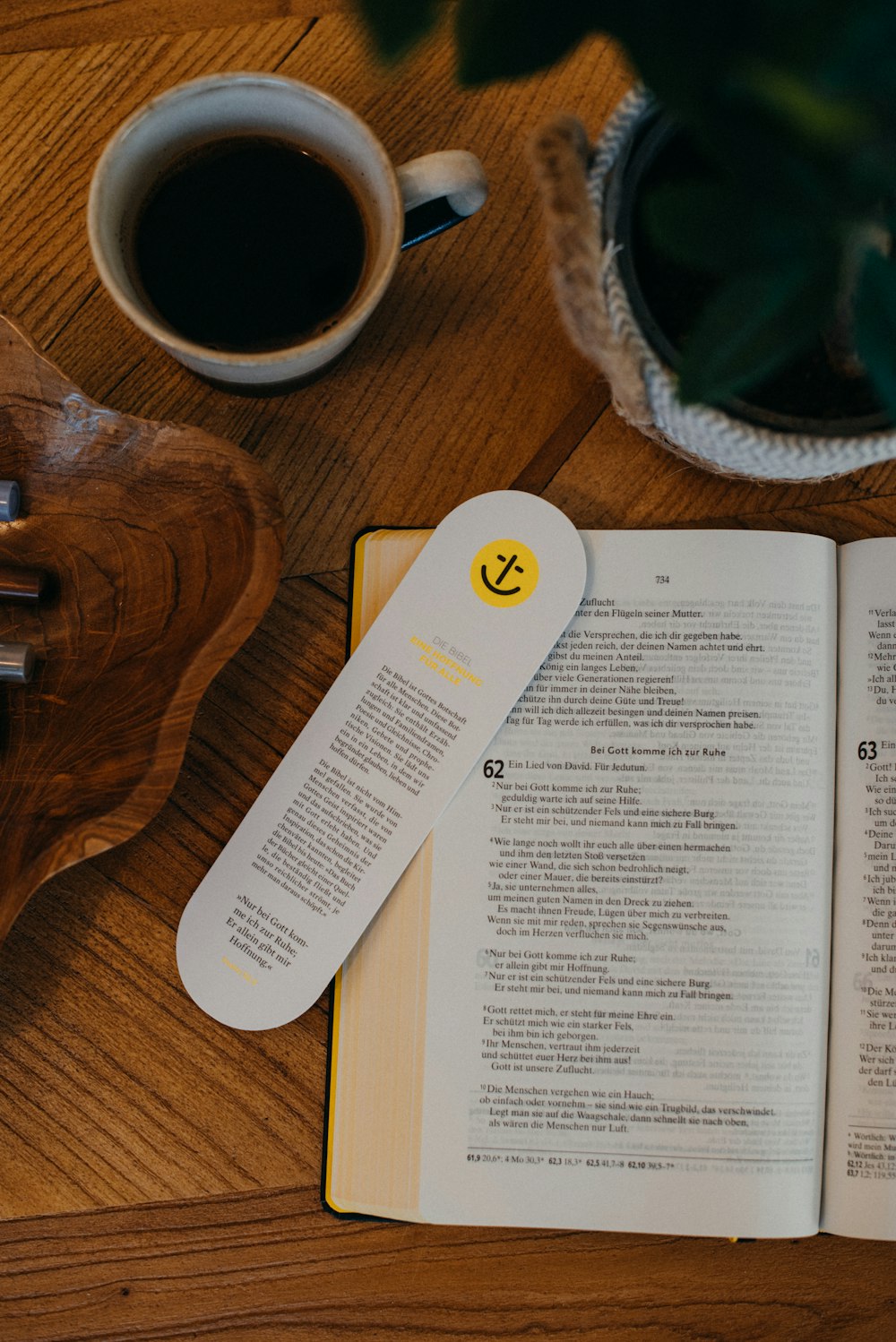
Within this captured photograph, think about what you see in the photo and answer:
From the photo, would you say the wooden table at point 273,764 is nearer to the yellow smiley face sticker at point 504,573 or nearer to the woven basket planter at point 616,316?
the yellow smiley face sticker at point 504,573

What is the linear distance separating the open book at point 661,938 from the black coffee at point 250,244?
0.19m

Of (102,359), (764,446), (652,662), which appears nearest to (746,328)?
(764,446)

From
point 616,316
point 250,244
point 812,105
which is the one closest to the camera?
point 812,105

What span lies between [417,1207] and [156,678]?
30 cm

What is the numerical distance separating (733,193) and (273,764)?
36cm

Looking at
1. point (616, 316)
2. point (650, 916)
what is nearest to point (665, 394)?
point (616, 316)

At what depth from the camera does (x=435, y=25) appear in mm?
308

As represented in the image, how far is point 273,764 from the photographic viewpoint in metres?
0.55

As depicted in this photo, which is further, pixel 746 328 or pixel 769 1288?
pixel 769 1288

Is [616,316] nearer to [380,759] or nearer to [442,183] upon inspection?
[442,183]

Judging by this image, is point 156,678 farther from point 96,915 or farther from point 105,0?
point 105,0

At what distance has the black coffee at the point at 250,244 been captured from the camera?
485 millimetres

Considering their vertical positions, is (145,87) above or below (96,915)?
above

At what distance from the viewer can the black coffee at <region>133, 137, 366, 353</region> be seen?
485 mm
